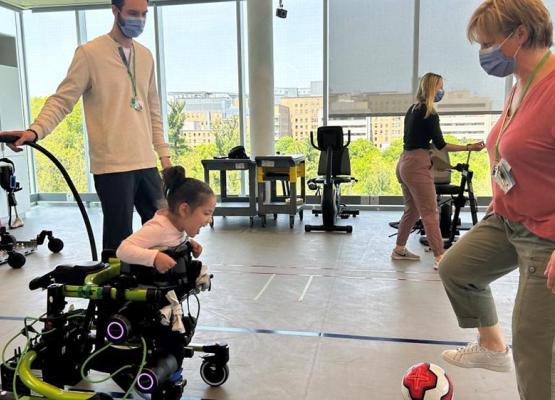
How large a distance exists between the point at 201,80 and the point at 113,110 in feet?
17.6

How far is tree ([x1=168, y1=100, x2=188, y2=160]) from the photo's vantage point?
7738mm

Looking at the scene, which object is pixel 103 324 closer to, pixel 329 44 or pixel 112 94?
pixel 112 94

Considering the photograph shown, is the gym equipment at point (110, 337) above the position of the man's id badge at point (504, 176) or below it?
below

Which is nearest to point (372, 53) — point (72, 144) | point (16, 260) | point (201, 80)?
point (201, 80)

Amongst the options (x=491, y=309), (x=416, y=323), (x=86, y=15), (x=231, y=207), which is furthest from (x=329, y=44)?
(x=491, y=309)

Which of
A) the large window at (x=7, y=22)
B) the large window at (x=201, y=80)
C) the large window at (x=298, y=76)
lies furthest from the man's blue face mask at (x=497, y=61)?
the large window at (x=7, y=22)

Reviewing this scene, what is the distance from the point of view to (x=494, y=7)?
4.82ft

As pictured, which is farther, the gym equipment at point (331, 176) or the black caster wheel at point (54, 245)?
the gym equipment at point (331, 176)

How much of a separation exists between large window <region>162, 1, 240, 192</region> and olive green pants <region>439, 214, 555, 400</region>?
236 inches

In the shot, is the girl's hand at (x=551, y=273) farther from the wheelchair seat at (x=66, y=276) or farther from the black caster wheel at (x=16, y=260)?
the black caster wheel at (x=16, y=260)

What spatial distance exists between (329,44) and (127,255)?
19.1 ft

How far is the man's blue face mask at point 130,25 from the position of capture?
7.48 ft

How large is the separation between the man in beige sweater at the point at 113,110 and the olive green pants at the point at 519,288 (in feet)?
4.72

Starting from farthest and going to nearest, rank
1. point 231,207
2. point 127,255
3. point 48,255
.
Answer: point 231,207
point 48,255
point 127,255
